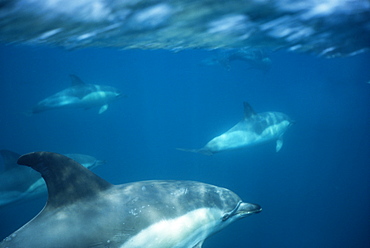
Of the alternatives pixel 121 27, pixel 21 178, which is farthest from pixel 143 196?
pixel 21 178

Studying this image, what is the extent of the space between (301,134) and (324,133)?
10.3 feet

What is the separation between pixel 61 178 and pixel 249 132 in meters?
9.79

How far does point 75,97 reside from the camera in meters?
16.1

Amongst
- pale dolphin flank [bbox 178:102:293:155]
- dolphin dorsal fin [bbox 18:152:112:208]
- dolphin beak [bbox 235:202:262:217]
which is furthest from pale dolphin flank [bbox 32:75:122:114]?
dolphin beak [bbox 235:202:262:217]

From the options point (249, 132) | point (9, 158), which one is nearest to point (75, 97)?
Answer: point (9, 158)

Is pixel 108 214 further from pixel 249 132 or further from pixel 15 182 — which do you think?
pixel 249 132

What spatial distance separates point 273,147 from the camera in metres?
23.3

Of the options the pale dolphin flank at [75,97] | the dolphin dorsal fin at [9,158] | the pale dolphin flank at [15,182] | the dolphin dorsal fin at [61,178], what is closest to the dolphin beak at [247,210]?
the dolphin dorsal fin at [61,178]

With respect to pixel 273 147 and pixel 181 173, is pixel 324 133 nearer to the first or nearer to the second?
pixel 273 147

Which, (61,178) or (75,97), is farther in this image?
(75,97)

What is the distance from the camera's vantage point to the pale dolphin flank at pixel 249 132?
1145 centimetres

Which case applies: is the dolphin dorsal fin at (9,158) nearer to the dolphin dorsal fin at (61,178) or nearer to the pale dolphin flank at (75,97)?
the dolphin dorsal fin at (61,178)

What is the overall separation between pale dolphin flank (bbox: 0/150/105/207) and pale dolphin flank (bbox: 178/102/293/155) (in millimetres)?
6266

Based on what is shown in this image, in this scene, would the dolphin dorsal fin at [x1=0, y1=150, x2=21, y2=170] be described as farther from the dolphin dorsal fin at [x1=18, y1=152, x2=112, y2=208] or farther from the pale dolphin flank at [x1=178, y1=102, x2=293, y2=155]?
the pale dolphin flank at [x1=178, y1=102, x2=293, y2=155]
